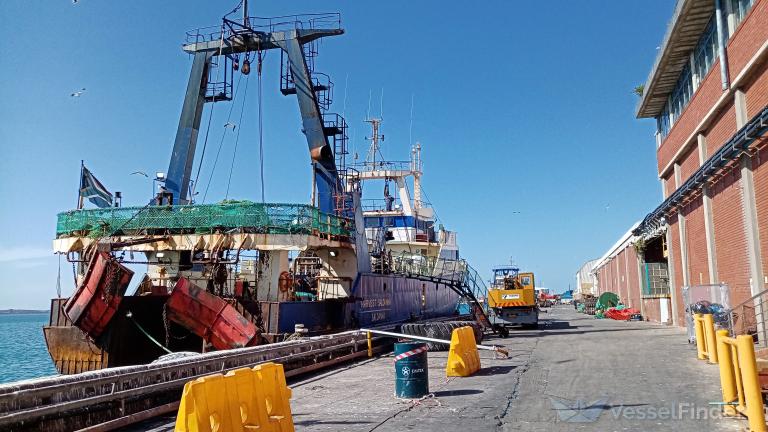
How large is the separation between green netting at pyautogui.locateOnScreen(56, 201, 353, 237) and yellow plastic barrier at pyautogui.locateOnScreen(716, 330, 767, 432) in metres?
11.7

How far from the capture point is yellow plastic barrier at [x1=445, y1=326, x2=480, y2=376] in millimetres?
12352

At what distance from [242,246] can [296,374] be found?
5032 millimetres

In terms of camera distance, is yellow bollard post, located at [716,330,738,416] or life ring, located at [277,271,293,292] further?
life ring, located at [277,271,293,292]

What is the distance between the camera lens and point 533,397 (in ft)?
31.9

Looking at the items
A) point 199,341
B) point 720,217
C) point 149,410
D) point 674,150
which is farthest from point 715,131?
point 149,410

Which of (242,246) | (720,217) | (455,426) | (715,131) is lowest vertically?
(455,426)

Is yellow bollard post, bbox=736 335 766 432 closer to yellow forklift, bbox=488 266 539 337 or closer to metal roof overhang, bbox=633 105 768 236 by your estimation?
metal roof overhang, bbox=633 105 768 236

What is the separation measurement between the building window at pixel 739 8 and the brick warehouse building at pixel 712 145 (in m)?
0.03

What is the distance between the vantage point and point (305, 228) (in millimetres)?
17172

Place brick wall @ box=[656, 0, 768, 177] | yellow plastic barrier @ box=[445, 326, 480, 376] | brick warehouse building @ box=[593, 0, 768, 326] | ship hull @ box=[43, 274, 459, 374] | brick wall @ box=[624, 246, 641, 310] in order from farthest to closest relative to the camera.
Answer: brick wall @ box=[624, 246, 641, 310]
brick warehouse building @ box=[593, 0, 768, 326]
ship hull @ box=[43, 274, 459, 374]
brick wall @ box=[656, 0, 768, 177]
yellow plastic barrier @ box=[445, 326, 480, 376]

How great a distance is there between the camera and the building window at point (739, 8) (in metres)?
16.5

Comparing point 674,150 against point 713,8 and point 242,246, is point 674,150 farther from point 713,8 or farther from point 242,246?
point 242,246

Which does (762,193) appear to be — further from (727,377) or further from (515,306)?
(515,306)

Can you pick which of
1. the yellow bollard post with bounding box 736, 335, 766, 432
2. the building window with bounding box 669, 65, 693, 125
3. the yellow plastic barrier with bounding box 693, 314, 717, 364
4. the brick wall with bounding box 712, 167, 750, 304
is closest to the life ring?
the yellow plastic barrier with bounding box 693, 314, 717, 364
